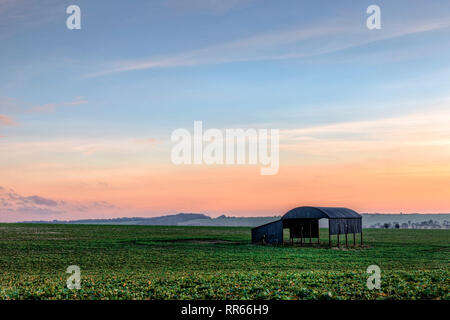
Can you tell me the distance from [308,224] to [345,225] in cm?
599

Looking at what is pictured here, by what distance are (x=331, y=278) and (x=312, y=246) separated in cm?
3777

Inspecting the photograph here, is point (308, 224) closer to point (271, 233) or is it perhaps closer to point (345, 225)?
point (271, 233)

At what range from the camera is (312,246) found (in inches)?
2373

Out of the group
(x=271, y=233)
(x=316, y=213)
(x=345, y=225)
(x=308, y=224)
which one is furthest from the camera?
(x=308, y=224)

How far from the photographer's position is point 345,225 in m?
60.4

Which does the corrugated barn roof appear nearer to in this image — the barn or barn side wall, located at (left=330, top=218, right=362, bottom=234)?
the barn

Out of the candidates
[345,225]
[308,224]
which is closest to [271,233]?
[308,224]

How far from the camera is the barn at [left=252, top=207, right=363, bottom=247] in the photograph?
5888 centimetres

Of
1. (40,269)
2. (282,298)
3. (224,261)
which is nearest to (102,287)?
(282,298)

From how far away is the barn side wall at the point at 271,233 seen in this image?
62906 mm

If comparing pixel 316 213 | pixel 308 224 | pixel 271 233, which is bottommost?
pixel 271 233

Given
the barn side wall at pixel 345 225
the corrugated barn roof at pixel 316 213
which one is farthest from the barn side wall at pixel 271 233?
the barn side wall at pixel 345 225

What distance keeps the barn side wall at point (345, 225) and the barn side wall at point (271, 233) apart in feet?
24.7
